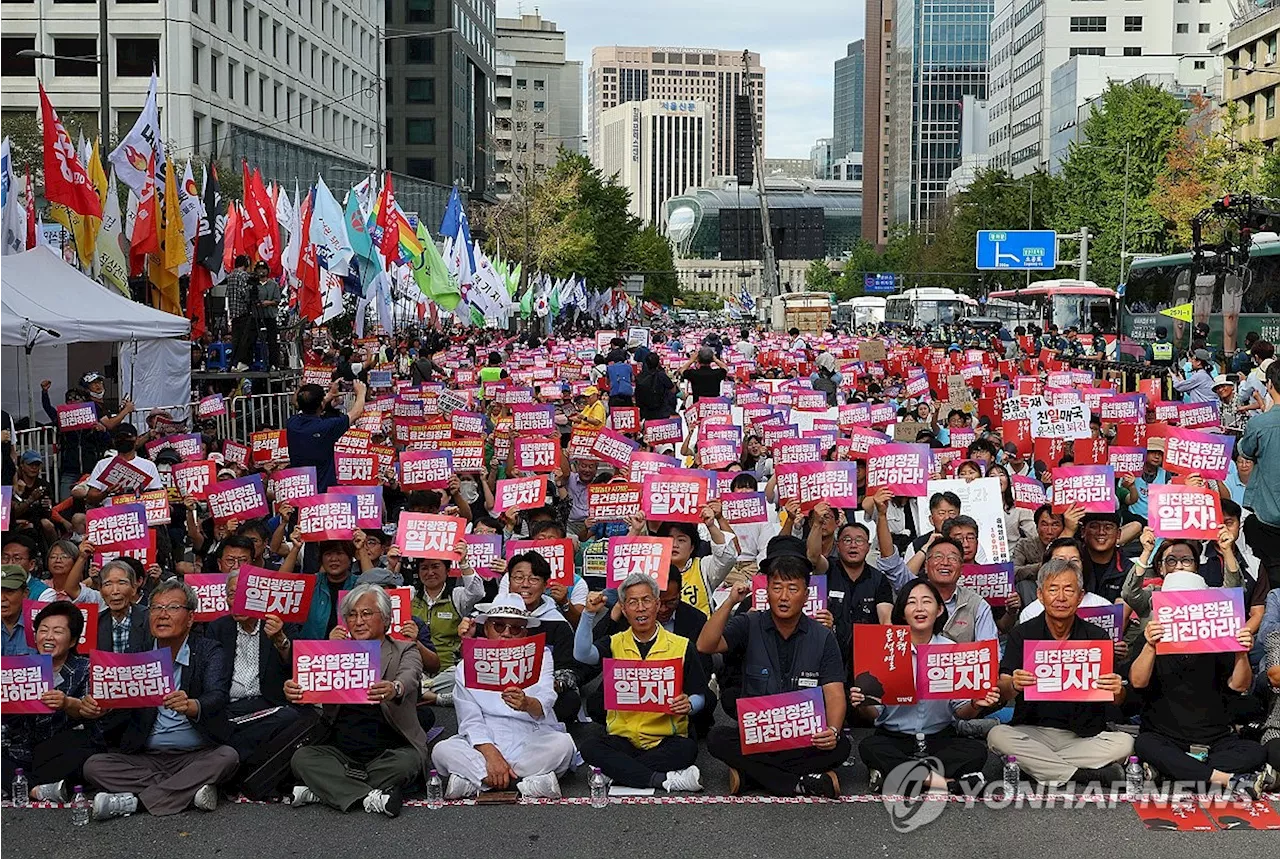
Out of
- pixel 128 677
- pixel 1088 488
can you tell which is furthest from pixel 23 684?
pixel 1088 488

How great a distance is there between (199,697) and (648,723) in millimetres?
2324

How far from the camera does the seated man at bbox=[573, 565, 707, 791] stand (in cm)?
855

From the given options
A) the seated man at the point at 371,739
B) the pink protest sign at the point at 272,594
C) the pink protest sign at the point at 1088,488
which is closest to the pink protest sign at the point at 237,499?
the pink protest sign at the point at 272,594

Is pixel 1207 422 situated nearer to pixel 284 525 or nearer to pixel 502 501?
pixel 502 501

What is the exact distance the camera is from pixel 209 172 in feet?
83.5

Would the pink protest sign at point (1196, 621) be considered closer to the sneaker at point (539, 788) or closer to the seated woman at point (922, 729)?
the seated woman at point (922, 729)

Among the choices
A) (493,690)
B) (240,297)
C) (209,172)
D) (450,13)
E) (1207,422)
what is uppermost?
(450,13)

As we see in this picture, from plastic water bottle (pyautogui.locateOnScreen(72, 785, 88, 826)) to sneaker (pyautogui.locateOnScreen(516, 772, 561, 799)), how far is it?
2150 millimetres

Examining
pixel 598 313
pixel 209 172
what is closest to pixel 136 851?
pixel 209 172

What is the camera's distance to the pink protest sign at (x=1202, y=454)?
12680 mm

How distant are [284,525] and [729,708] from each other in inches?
144

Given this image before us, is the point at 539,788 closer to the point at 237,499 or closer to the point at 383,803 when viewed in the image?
the point at 383,803

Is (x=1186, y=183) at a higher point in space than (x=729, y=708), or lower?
higher

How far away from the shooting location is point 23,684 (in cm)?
830
